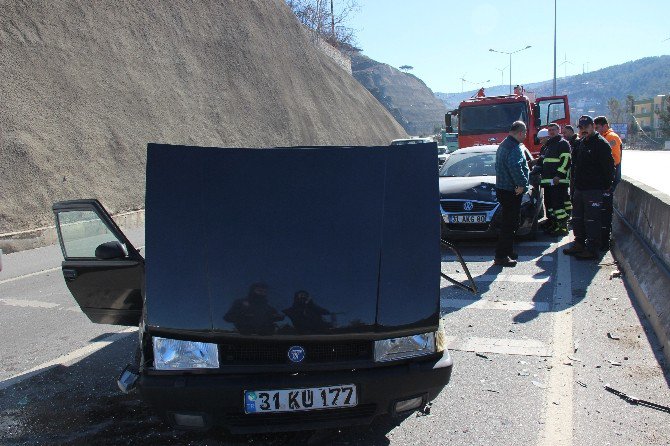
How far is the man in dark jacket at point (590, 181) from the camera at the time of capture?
Answer: 27.9ft

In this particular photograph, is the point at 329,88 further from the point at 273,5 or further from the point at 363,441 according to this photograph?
the point at 363,441

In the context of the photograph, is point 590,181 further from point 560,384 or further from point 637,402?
point 637,402

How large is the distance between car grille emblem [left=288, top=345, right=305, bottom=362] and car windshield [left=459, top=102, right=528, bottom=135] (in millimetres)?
15904

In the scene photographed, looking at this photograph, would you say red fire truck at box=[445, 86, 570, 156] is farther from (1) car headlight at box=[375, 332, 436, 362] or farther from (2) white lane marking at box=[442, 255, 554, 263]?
(1) car headlight at box=[375, 332, 436, 362]

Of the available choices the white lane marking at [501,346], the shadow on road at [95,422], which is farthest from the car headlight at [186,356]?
the white lane marking at [501,346]

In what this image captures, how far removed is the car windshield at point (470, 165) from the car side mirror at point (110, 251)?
813 centimetres

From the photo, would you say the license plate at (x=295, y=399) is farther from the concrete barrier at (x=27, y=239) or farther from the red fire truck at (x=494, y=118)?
the red fire truck at (x=494, y=118)

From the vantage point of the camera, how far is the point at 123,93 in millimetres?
20797

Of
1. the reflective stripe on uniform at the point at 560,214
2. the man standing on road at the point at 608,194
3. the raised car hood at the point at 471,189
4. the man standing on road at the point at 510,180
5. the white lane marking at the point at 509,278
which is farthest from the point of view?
the reflective stripe on uniform at the point at 560,214

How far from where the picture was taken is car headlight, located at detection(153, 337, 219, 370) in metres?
3.15

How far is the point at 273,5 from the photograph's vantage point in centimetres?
3988

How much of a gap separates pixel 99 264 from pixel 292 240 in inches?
62.1

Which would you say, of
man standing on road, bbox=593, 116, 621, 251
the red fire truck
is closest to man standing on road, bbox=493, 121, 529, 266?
man standing on road, bbox=593, 116, 621, 251

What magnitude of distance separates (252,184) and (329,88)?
40458mm
